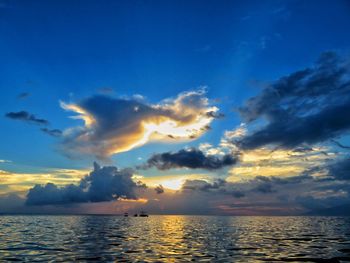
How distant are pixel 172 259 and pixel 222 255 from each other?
22.4ft

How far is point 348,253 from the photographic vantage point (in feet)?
150

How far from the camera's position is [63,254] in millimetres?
42875

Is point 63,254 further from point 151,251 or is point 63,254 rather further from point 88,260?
point 151,251

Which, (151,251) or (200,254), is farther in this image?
(151,251)

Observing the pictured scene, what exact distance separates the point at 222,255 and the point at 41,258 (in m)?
21.0

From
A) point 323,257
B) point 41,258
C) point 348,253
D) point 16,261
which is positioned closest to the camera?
point 16,261

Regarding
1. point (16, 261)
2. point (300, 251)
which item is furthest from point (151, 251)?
point (300, 251)

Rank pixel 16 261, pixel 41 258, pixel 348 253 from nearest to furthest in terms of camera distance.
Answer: pixel 16 261 < pixel 41 258 < pixel 348 253

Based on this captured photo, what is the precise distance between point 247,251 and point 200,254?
7.22 m

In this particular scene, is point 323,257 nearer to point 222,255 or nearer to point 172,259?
point 222,255

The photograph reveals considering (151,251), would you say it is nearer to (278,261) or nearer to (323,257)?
(278,261)

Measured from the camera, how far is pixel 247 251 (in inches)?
1860

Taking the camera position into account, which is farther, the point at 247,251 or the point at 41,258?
the point at 247,251

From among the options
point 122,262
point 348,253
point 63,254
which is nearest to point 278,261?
point 348,253
